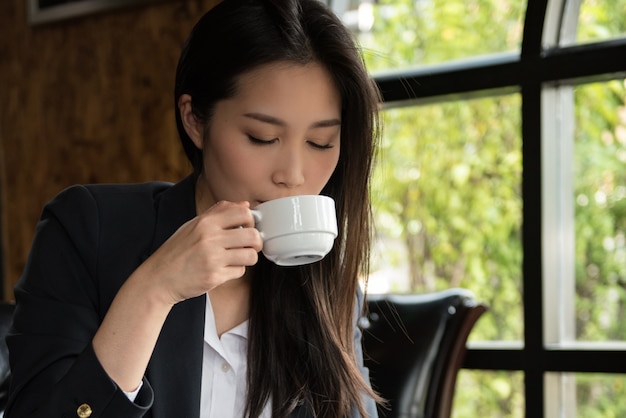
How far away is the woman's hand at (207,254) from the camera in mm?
1159

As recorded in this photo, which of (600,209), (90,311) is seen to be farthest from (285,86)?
(600,209)

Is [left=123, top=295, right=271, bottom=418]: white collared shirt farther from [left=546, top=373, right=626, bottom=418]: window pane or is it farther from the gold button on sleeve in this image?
[left=546, top=373, right=626, bottom=418]: window pane

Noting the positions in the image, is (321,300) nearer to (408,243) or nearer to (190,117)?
A: (190,117)

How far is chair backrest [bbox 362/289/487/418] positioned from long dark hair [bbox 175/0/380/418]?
37cm

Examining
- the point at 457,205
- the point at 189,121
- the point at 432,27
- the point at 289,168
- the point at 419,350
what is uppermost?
the point at 432,27

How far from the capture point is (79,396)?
3.94ft

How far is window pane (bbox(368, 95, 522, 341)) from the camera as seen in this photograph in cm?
266

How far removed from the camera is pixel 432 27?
281 centimetres

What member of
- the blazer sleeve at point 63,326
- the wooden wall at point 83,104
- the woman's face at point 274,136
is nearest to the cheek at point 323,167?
the woman's face at point 274,136

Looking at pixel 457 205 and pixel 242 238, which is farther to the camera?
pixel 457 205

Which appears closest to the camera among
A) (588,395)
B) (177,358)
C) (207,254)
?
(207,254)

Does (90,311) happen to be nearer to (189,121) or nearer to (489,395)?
(189,121)

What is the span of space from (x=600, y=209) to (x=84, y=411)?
5.68ft

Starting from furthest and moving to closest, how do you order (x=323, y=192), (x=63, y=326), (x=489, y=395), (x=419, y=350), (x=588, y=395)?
(x=489, y=395) → (x=588, y=395) → (x=419, y=350) → (x=323, y=192) → (x=63, y=326)
